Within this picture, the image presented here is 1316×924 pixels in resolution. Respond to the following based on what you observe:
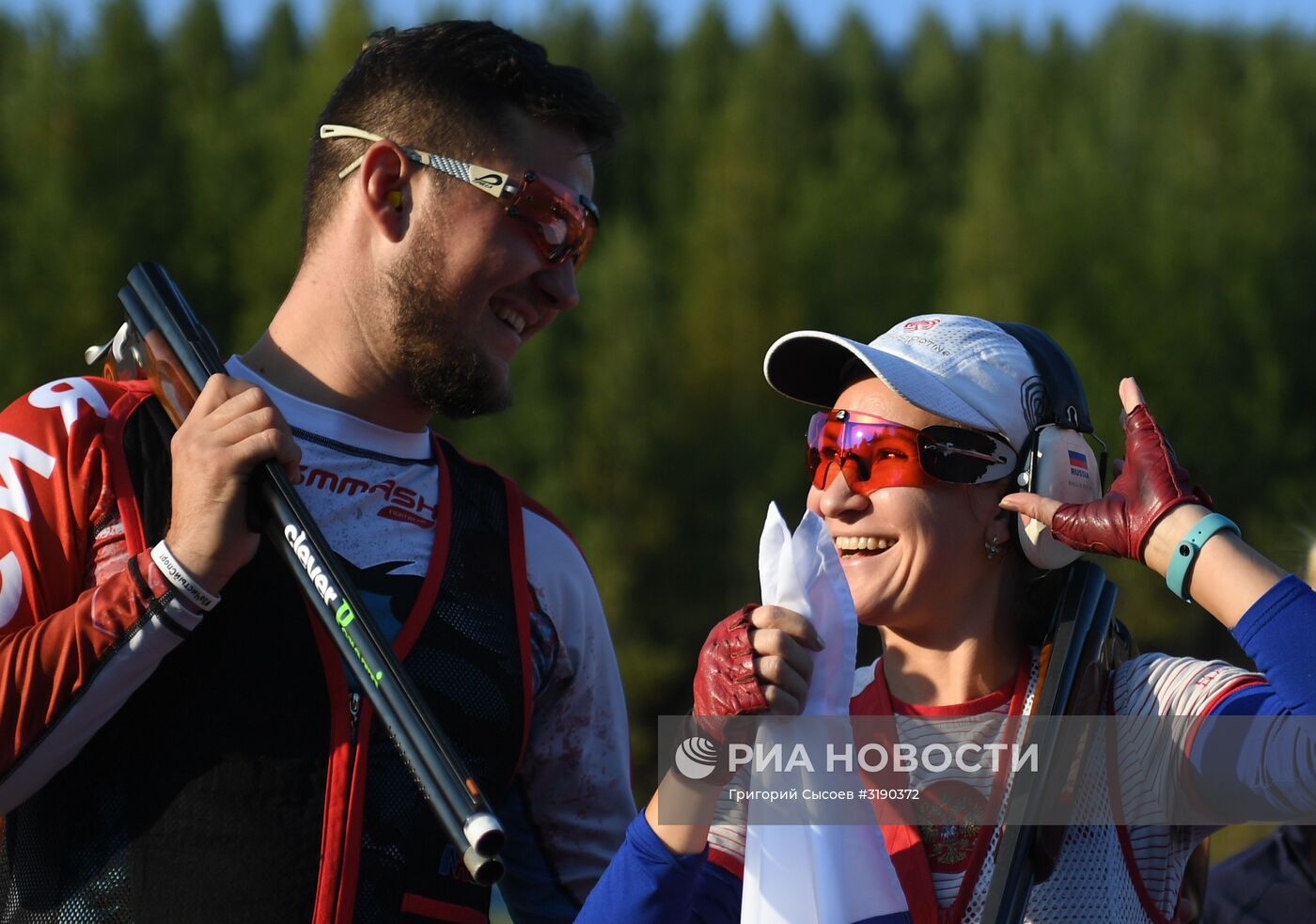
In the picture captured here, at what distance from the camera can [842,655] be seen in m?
2.62

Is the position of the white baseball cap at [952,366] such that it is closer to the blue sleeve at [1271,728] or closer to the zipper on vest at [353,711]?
the blue sleeve at [1271,728]

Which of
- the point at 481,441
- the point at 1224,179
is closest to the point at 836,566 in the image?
the point at 481,441

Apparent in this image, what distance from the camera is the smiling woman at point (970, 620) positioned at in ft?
8.52

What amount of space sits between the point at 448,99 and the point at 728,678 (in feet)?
5.13

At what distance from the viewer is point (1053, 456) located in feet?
10.1

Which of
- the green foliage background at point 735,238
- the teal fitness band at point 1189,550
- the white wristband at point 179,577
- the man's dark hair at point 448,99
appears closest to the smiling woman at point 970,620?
the teal fitness band at point 1189,550

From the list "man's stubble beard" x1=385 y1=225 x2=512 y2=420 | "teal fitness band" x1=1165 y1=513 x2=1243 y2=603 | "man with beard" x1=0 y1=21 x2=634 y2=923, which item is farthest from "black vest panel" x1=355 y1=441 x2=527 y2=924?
"teal fitness band" x1=1165 y1=513 x2=1243 y2=603

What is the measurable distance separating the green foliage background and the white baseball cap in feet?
67.2

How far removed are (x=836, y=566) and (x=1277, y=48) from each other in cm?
4365

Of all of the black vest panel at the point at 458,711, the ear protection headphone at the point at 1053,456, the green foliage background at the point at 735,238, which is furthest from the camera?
the green foliage background at the point at 735,238

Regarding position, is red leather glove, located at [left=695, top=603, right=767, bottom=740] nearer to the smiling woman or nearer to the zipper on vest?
the smiling woman

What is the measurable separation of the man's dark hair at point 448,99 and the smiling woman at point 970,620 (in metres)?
0.73

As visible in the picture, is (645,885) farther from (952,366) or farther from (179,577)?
(952,366)

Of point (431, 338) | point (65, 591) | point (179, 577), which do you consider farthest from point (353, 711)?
point (431, 338)
